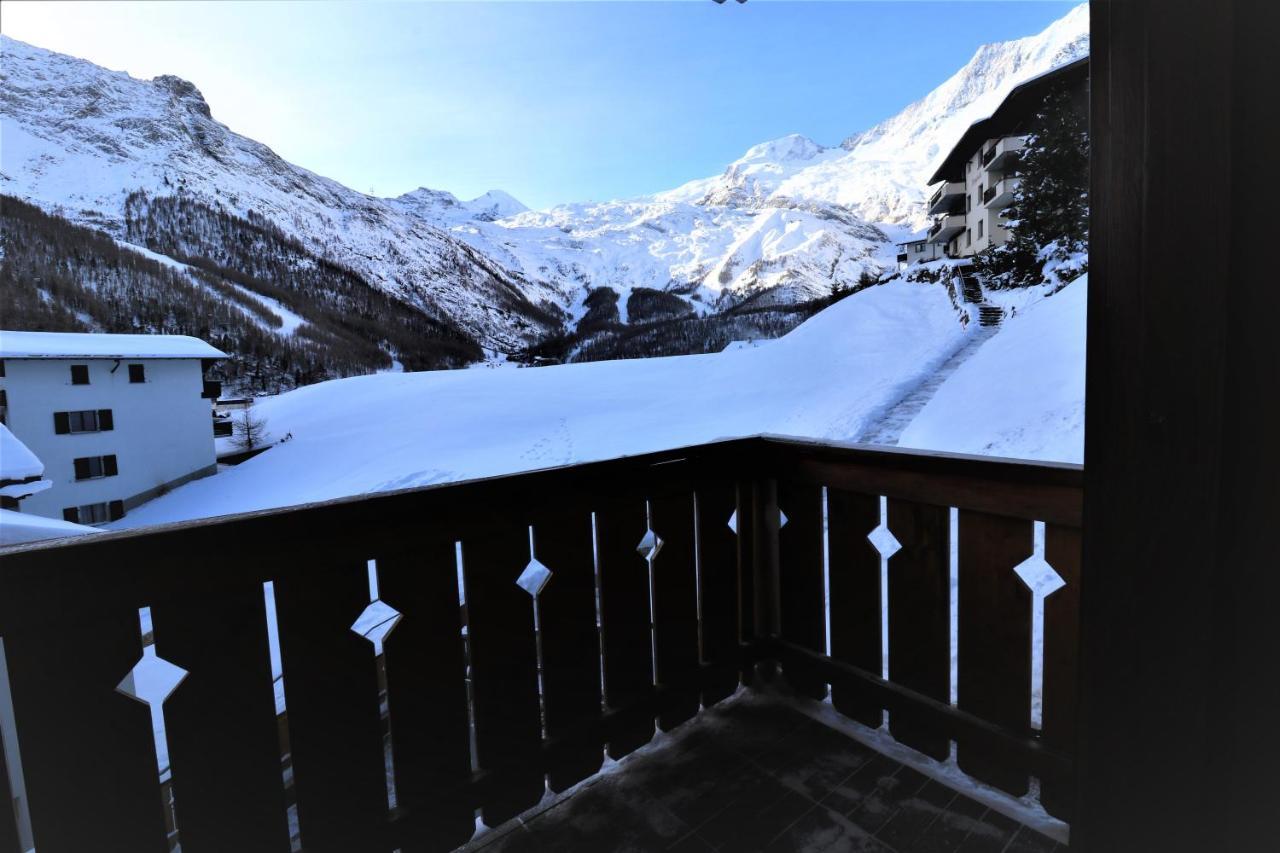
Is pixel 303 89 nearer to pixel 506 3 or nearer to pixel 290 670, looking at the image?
pixel 506 3

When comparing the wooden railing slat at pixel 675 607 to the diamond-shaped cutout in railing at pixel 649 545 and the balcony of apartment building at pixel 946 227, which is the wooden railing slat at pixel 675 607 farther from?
the balcony of apartment building at pixel 946 227

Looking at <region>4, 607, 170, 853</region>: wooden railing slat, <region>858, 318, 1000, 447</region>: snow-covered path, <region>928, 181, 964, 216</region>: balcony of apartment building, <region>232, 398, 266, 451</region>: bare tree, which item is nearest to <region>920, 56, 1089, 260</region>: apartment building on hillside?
<region>928, 181, 964, 216</region>: balcony of apartment building

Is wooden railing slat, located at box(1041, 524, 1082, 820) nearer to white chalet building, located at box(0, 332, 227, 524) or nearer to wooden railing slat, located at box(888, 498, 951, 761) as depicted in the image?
wooden railing slat, located at box(888, 498, 951, 761)

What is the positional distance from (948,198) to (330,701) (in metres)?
25.3

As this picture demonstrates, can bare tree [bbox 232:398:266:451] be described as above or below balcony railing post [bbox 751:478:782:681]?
below

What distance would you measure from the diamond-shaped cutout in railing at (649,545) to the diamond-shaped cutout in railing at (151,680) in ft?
2.99

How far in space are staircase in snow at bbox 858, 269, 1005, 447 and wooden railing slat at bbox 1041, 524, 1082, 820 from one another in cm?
322

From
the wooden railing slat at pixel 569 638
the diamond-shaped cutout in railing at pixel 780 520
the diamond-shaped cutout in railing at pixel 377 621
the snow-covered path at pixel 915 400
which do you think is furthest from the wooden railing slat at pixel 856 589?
the snow-covered path at pixel 915 400

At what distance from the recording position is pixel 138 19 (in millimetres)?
2479

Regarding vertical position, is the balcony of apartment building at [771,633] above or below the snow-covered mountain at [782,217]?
below

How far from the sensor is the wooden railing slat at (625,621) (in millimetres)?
1411

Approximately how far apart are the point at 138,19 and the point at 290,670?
299 cm

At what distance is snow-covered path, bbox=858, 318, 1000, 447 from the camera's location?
7.55 meters

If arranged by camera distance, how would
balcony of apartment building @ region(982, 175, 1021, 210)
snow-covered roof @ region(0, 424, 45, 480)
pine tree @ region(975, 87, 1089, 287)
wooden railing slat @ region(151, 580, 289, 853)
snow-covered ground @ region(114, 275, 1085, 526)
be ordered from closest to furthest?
1. wooden railing slat @ region(151, 580, 289, 853)
2. snow-covered roof @ region(0, 424, 45, 480)
3. snow-covered ground @ region(114, 275, 1085, 526)
4. pine tree @ region(975, 87, 1089, 287)
5. balcony of apartment building @ region(982, 175, 1021, 210)
